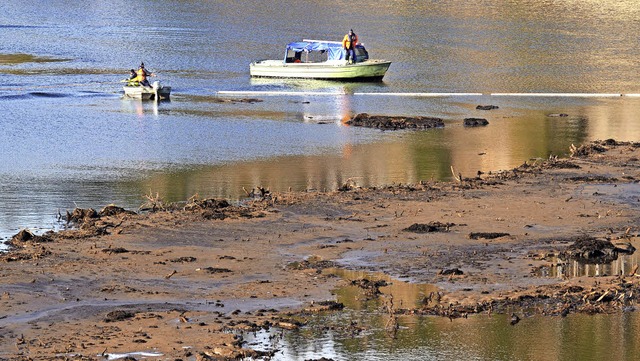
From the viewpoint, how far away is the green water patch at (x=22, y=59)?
186ft

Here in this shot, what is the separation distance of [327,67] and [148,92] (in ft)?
33.4

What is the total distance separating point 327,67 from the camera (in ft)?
155

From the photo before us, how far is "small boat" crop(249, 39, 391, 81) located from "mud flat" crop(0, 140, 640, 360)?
2620 centimetres

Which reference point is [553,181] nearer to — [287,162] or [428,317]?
[287,162]

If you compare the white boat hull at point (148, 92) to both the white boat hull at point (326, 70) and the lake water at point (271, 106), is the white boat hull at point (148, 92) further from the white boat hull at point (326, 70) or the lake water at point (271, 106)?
the white boat hull at point (326, 70)

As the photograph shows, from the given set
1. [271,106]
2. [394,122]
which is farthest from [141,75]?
[394,122]

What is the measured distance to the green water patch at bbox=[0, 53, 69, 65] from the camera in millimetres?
56800

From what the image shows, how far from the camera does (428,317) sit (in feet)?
43.2

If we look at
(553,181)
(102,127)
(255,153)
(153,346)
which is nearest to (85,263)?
(153,346)

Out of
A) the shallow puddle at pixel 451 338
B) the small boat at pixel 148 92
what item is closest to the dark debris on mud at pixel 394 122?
the small boat at pixel 148 92

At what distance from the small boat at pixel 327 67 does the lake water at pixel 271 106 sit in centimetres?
75

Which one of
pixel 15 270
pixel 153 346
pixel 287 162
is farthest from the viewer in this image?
pixel 287 162

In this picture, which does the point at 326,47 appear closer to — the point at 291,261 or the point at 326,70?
the point at 326,70

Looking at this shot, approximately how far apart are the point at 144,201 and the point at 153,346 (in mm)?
9091
